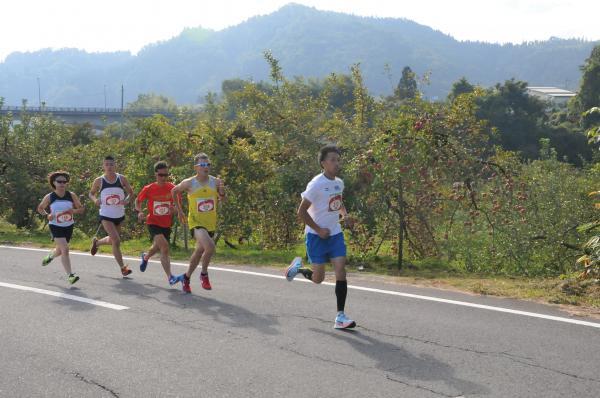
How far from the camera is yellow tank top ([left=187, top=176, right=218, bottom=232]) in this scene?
8469 mm

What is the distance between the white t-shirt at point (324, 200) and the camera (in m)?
6.65

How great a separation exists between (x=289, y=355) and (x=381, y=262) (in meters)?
6.00

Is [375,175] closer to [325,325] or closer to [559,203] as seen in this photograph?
[559,203]

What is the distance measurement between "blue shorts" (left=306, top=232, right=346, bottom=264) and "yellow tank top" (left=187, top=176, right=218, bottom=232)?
2.09 metres

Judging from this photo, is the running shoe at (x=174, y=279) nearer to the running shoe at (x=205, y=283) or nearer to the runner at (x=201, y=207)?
the runner at (x=201, y=207)

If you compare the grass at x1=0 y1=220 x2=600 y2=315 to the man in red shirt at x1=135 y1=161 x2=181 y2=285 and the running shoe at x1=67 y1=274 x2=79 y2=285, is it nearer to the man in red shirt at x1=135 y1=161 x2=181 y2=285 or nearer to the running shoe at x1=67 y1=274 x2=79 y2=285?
the man in red shirt at x1=135 y1=161 x2=181 y2=285

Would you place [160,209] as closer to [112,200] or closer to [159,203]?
[159,203]

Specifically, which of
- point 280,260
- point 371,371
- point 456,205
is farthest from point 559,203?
point 371,371

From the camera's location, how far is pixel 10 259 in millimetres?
11875

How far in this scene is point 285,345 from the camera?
5.90 m

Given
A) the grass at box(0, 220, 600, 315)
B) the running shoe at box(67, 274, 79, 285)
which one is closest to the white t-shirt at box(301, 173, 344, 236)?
the grass at box(0, 220, 600, 315)

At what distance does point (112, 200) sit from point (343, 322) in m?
4.90

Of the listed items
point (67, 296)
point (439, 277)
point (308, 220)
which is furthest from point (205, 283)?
point (439, 277)

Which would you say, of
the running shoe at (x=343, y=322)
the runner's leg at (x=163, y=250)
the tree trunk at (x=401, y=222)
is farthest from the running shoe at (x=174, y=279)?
the tree trunk at (x=401, y=222)
